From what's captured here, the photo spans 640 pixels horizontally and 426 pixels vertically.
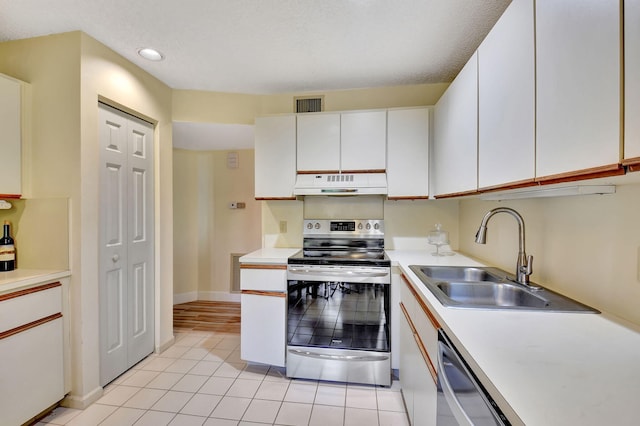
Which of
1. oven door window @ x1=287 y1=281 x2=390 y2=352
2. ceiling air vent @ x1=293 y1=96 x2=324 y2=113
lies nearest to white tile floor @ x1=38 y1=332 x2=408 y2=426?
oven door window @ x1=287 y1=281 x2=390 y2=352

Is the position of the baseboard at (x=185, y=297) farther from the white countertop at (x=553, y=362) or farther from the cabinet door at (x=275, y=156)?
the white countertop at (x=553, y=362)

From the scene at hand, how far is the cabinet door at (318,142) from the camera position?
7.93 feet

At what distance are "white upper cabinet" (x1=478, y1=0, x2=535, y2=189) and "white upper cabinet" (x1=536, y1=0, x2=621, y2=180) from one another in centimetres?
5

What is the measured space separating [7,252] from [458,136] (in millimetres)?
2871

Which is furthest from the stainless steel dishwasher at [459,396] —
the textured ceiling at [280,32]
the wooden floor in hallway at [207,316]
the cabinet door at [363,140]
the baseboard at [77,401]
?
the wooden floor in hallway at [207,316]

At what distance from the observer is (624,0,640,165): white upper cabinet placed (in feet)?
2.07

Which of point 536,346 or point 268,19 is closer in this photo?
point 536,346

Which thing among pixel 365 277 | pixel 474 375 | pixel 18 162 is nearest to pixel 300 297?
pixel 365 277

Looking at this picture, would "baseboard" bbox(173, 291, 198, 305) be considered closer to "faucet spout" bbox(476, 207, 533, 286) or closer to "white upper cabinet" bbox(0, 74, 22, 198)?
"white upper cabinet" bbox(0, 74, 22, 198)

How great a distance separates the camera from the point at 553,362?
72 centimetres

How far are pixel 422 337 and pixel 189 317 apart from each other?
114 inches

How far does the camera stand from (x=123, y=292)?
2178 millimetres

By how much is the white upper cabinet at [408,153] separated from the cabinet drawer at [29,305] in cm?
236

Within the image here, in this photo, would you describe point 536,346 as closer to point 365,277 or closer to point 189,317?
point 365,277
